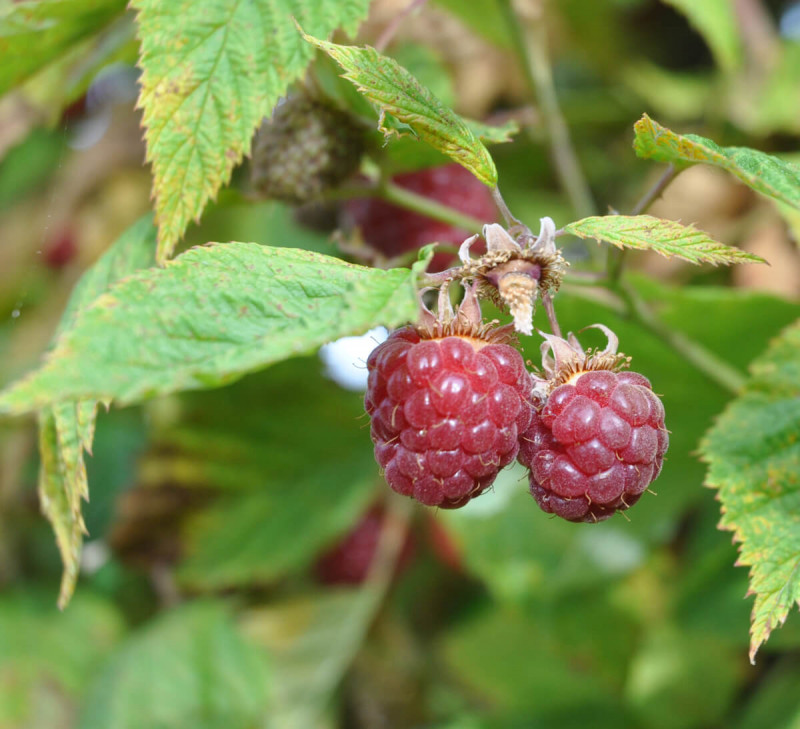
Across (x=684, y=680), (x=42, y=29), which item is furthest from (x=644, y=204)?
(x=684, y=680)

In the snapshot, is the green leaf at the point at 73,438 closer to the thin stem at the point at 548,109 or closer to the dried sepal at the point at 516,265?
the dried sepal at the point at 516,265

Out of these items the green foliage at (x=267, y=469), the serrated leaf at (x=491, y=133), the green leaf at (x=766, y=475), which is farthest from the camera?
the green foliage at (x=267, y=469)

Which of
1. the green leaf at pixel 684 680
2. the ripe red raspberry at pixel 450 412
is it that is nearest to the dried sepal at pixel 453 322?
the ripe red raspberry at pixel 450 412

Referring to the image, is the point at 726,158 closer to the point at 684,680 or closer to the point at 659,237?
the point at 659,237

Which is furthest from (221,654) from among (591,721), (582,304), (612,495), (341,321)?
(341,321)

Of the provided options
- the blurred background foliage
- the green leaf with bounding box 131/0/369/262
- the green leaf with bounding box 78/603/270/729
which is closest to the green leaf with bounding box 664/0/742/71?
the blurred background foliage

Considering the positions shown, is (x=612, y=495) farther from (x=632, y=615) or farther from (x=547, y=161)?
(x=547, y=161)
